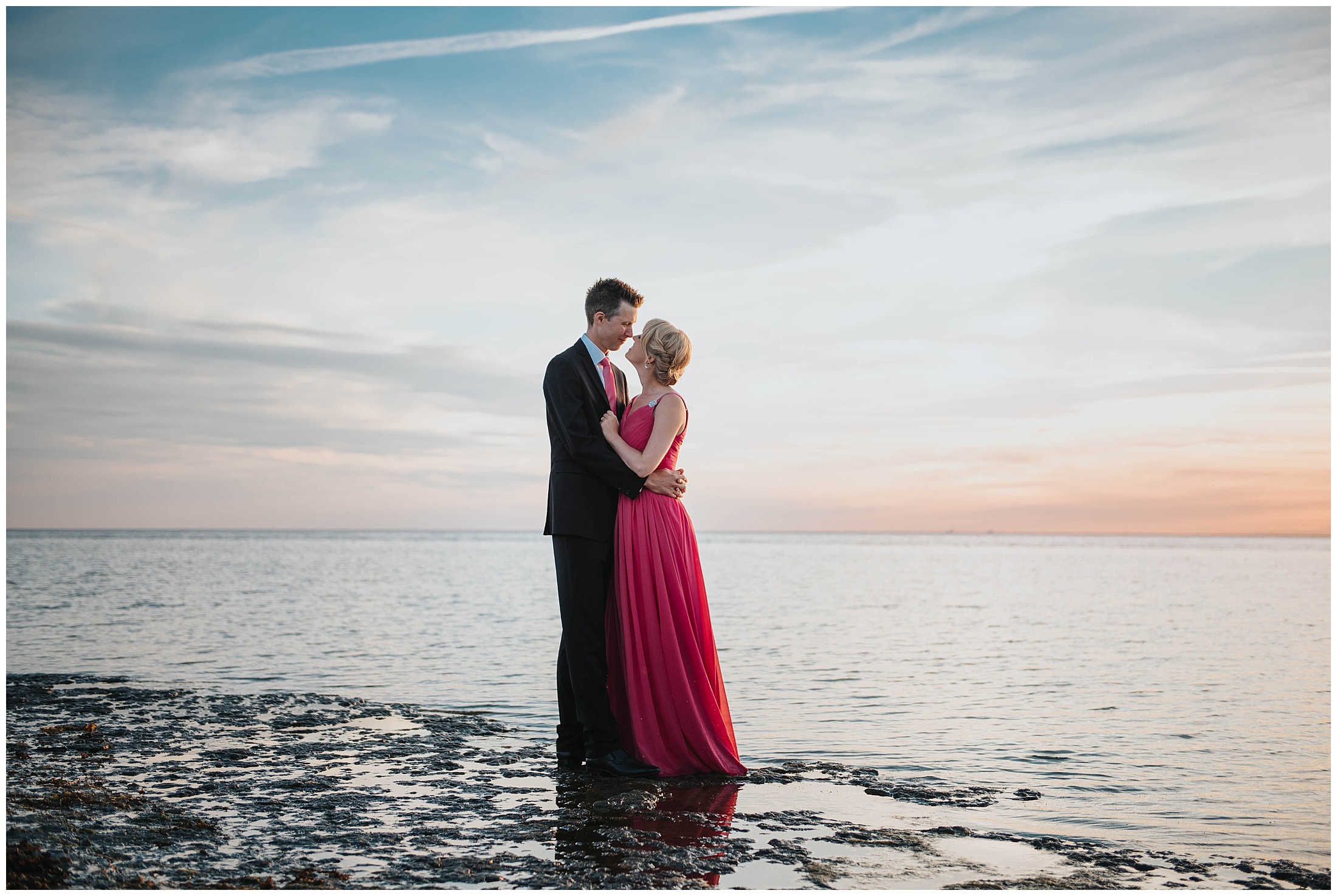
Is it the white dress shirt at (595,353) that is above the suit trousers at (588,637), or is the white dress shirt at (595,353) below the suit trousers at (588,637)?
above

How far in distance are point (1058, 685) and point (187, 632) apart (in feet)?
36.6

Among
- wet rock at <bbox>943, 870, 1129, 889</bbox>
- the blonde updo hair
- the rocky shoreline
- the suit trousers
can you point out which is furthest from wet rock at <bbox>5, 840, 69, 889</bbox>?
the blonde updo hair

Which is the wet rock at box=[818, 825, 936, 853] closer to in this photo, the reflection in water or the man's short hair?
the reflection in water

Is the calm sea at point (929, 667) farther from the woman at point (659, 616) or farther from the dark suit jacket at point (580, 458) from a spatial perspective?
the dark suit jacket at point (580, 458)

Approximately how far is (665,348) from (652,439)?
51cm

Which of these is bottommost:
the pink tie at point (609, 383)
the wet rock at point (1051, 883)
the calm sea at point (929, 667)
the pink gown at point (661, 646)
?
the calm sea at point (929, 667)

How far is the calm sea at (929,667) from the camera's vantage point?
5.72 meters

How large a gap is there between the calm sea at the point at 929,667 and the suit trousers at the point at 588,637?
1.30 metres

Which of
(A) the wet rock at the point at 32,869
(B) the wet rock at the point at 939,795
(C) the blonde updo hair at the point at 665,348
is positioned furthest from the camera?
(C) the blonde updo hair at the point at 665,348

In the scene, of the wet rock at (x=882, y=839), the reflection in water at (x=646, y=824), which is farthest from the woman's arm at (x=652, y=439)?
the wet rock at (x=882, y=839)

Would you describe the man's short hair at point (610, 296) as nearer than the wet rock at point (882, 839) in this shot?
No

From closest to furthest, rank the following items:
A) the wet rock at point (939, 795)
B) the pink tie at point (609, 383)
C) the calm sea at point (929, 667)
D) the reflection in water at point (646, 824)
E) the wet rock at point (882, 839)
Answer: the reflection in water at point (646, 824), the wet rock at point (882, 839), the wet rock at point (939, 795), the pink tie at point (609, 383), the calm sea at point (929, 667)

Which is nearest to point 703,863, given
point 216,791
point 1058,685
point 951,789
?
point 951,789

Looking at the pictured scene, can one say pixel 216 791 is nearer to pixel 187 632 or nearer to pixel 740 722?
pixel 740 722
